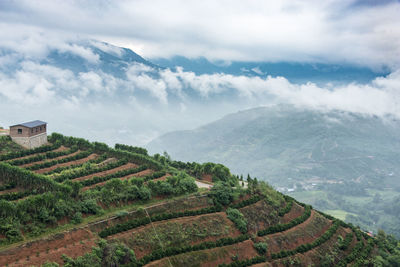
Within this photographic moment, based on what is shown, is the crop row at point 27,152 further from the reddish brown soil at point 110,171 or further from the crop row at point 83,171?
the reddish brown soil at point 110,171

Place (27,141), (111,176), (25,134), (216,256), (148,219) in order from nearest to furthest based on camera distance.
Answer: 1. (216,256)
2. (148,219)
3. (111,176)
4. (27,141)
5. (25,134)

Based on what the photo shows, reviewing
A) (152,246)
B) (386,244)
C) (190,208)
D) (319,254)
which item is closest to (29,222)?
(152,246)

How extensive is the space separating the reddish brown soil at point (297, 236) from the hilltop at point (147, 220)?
0.20m

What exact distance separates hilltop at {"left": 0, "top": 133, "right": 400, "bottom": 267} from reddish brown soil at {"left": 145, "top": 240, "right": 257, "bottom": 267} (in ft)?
0.50

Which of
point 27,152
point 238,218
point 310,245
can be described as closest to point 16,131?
point 27,152

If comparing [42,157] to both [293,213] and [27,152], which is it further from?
[293,213]

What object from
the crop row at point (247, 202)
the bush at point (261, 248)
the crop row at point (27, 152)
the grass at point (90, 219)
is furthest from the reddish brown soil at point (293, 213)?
the crop row at point (27, 152)

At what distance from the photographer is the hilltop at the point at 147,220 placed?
43.5 m

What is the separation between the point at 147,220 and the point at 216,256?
10.9 meters

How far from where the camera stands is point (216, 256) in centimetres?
5059

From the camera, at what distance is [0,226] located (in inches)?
1634

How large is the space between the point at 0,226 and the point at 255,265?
33.5 meters

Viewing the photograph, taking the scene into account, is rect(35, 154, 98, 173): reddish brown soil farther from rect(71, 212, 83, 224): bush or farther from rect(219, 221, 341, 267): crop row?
rect(219, 221, 341, 267): crop row

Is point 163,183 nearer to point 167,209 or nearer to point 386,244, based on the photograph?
point 167,209
